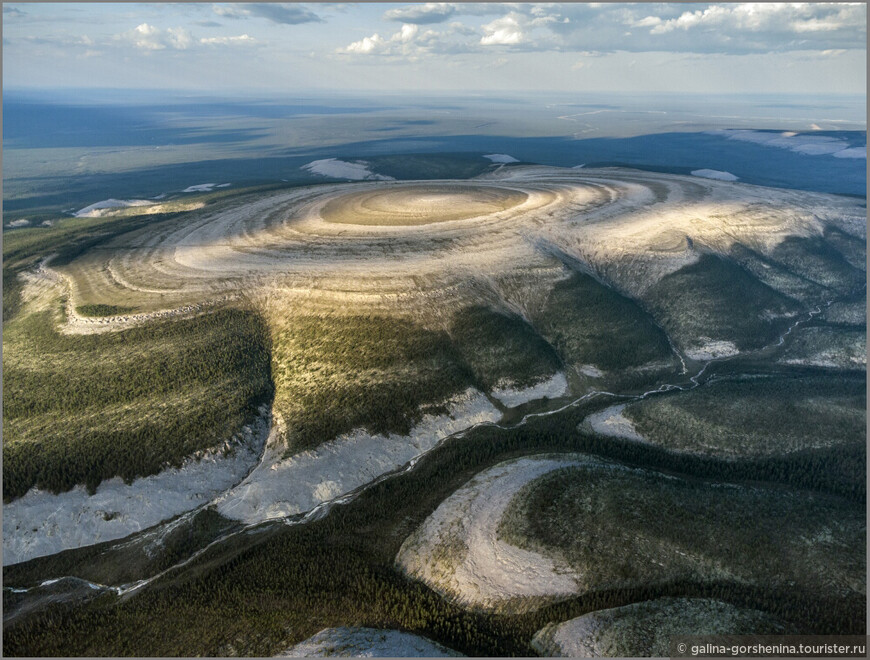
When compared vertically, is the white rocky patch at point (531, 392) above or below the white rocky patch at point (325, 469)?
above

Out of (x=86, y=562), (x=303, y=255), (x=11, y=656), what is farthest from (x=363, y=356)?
(x=11, y=656)

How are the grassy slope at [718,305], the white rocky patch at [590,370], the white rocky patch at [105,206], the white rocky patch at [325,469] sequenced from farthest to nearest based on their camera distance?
1. the white rocky patch at [105,206]
2. the grassy slope at [718,305]
3. the white rocky patch at [590,370]
4. the white rocky patch at [325,469]

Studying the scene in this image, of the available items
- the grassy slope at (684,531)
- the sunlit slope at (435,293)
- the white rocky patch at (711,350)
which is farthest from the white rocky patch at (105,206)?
the grassy slope at (684,531)

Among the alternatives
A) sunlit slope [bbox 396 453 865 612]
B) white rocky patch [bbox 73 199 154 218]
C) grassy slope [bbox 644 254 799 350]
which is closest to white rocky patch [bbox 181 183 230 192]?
white rocky patch [bbox 73 199 154 218]

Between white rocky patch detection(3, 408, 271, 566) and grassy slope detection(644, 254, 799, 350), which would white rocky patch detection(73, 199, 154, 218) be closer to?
white rocky patch detection(3, 408, 271, 566)

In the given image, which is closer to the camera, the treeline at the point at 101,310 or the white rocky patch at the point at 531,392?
the white rocky patch at the point at 531,392

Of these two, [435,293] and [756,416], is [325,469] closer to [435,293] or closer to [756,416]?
[435,293]

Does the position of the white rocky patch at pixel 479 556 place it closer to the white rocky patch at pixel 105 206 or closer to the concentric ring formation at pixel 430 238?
the concentric ring formation at pixel 430 238

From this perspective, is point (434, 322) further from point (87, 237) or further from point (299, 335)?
point (87, 237)
